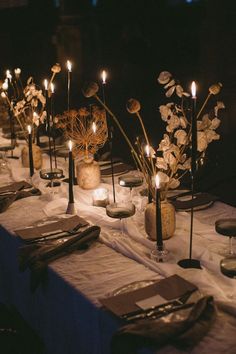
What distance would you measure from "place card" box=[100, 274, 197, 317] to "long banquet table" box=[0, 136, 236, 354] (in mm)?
34

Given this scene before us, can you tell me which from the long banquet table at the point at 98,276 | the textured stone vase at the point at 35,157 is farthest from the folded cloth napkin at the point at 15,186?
the textured stone vase at the point at 35,157

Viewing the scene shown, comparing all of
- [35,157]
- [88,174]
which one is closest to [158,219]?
[88,174]

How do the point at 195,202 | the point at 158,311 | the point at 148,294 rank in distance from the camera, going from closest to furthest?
1. the point at 158,311
2. the point at 148,294
3. the point at 195,202

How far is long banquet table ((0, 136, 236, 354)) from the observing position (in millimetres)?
1688

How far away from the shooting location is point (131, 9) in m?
13.0

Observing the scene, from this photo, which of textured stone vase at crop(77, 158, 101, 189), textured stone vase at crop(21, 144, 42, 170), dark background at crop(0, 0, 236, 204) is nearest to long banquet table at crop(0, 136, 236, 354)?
textured stone vase at crop(77, 158, 101, 189)

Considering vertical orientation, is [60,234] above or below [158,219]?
below

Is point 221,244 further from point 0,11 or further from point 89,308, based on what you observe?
point 0,11

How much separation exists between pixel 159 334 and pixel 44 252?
763 millimetres

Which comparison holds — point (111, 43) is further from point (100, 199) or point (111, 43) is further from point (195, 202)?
point (195, 202)

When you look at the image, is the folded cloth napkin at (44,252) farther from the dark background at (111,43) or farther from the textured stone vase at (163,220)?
the dark background at (111,43)

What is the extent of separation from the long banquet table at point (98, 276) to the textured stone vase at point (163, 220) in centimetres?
4

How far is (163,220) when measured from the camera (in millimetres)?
2188

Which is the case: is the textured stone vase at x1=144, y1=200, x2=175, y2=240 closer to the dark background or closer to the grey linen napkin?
the grey linen napkin
